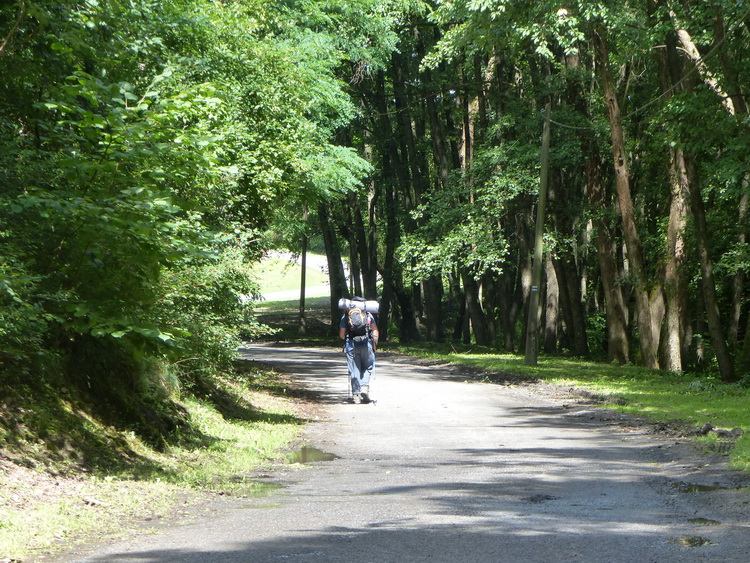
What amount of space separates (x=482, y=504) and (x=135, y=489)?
3.09 m

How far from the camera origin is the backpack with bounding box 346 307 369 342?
57.4 ft

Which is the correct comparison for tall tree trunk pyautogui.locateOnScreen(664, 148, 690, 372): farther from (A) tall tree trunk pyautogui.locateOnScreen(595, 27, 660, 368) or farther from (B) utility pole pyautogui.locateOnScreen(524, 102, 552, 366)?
(B) utility pole pyautogui.locateOnScreen(524, 102, 552, 366)

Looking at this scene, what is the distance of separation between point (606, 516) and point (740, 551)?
135 centimetres

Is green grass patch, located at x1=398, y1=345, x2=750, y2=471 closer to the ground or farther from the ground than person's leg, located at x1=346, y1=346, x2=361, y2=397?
closer to the ground

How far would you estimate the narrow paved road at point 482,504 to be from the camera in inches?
244

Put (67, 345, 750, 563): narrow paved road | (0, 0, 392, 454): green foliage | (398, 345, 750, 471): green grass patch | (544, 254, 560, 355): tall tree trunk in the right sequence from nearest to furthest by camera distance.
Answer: (67, 345, 750, 563): narrow paved road
(0, 0, 392, 454): green foliage
(398, 345, 750, 471): green grass patch
(544, 254, 560, 355): tall tree trunk

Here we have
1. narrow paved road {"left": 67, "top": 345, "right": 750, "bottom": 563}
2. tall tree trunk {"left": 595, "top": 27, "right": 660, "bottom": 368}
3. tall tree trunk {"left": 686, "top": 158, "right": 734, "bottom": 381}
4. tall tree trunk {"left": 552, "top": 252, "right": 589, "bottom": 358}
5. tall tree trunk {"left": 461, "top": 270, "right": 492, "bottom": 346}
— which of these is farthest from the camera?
tall tree trunk {"left": 461, "top": 270, "right": 492, "bottom": 346}

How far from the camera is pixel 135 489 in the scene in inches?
330

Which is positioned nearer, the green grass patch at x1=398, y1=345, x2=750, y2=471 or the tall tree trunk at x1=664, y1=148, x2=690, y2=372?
the green grass patch at x1=398, y1=345, x2=750, y2=471

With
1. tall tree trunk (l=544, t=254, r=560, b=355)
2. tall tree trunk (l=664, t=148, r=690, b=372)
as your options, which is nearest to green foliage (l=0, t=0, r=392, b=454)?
tall tree trunk (l=664, t=148, r=690, b=372)

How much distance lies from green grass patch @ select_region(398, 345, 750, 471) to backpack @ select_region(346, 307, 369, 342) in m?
4.71

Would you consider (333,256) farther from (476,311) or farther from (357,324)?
(357,324)

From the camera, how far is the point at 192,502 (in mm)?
8281

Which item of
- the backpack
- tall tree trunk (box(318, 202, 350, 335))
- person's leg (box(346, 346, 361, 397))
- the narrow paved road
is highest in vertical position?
tall tree trunk (box(318, 202, 350, 335))
